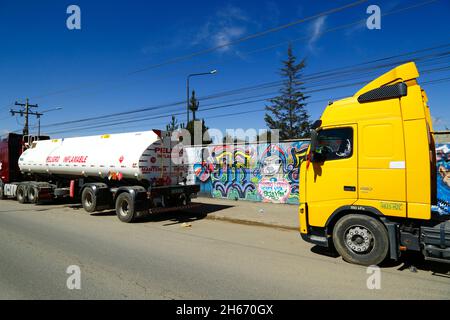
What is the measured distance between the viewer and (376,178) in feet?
17.0

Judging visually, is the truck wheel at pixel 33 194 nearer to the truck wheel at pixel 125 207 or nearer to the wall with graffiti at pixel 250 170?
the truck wheel at pixel 125 207

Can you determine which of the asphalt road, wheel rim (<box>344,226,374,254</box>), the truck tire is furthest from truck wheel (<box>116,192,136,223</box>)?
wheel rim (<box>344,226,374,254</box>)

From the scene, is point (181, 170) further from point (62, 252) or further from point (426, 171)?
point (426, 171)

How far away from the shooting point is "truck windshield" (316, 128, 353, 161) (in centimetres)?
548

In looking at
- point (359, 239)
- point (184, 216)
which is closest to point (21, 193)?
point (184, 216)

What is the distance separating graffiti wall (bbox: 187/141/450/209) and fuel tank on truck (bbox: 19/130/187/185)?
11.7ft

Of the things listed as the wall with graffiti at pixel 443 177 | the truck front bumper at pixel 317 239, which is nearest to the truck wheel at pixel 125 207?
the truck front bumper at pixel 317 239

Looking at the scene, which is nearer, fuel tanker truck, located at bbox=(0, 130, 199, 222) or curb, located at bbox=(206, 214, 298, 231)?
curb, located at bbox=(206, 214, 298, 231)

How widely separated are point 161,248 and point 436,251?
5.08m

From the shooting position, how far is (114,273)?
191 inches

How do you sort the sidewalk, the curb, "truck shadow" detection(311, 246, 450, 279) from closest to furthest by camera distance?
"truck shadow" detection(311, 246, 450, 279) → the curb → the sidewalk

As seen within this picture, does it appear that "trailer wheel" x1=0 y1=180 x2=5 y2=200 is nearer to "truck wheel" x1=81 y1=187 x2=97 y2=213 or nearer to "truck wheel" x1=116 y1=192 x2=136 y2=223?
"truck wheel" x1=81 y1=187 x2=97 y2=213

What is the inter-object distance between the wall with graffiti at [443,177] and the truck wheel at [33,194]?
1596 centimetres
